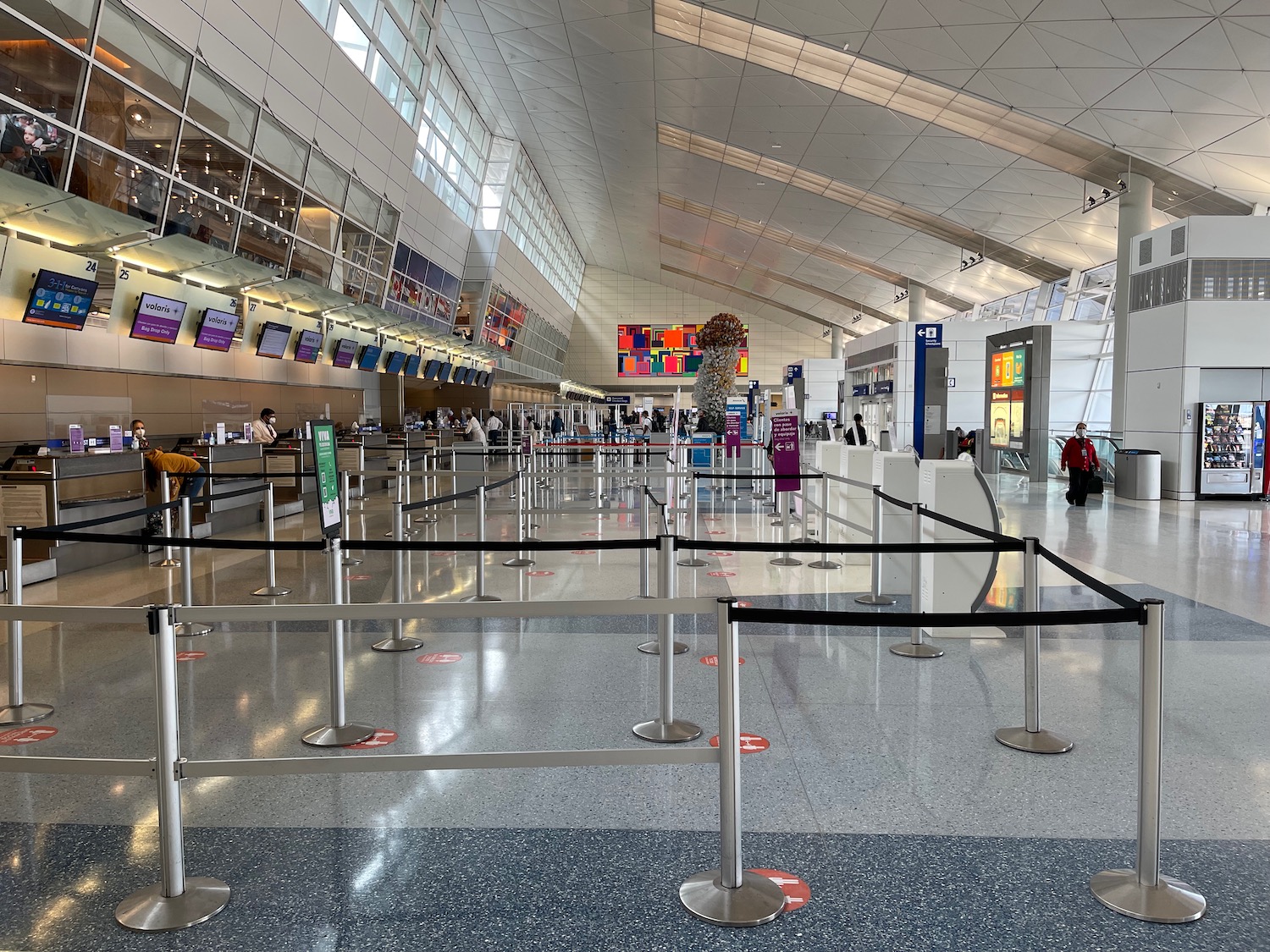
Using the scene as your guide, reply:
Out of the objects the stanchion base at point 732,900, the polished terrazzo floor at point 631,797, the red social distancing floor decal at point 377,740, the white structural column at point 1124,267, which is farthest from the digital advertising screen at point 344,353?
the stanchion base at point 732,900

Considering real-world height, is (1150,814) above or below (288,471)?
below

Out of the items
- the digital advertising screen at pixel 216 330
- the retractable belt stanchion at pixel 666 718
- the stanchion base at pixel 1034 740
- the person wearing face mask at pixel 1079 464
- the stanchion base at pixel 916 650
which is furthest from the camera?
the person wearing face mask at pixel 1079 464

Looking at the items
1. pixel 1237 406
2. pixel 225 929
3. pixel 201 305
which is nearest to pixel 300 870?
pixel 225 929

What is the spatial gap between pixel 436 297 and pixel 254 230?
A: 12.5m

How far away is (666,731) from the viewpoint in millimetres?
4336

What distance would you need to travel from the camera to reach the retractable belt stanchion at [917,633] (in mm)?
5910

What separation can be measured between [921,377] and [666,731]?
63.8 feet

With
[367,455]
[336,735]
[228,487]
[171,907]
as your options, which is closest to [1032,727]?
[336,735]

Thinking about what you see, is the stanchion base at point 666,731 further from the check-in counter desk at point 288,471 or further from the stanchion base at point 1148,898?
the check-in counter desk at point 288,471

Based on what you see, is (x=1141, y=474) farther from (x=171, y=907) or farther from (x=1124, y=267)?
(x=171, y=907)

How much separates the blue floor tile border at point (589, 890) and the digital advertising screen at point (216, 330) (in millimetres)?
13708

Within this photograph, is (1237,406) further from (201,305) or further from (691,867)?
(201,305)

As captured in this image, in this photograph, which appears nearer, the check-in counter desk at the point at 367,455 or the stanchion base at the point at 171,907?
the stanchion base at the point at 171,907

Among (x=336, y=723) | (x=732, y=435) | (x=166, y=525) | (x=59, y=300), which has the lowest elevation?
(x=336, y=723)
